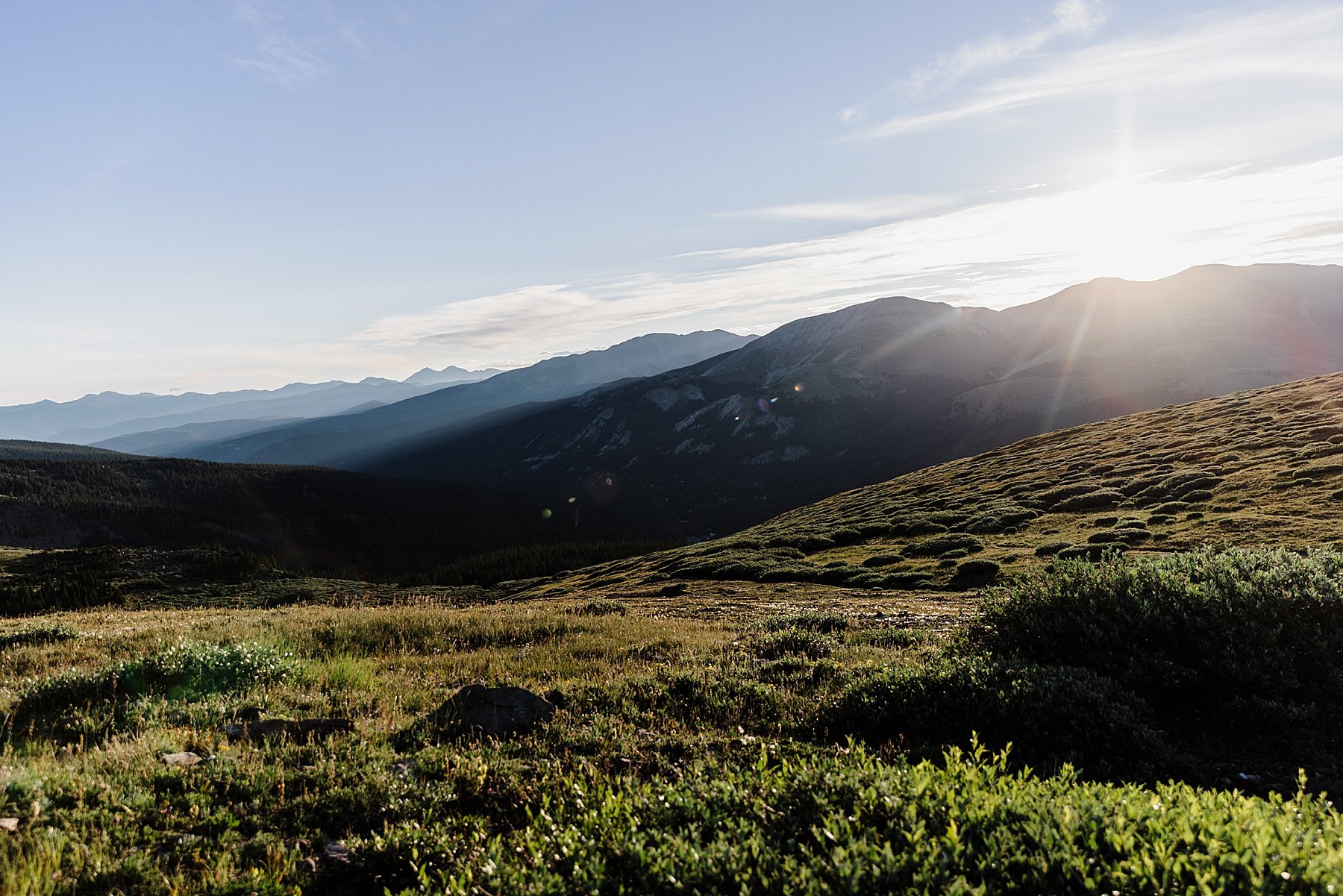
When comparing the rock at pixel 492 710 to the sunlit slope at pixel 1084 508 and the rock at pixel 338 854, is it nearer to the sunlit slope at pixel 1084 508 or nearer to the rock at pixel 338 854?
the rock at pixel 338 854

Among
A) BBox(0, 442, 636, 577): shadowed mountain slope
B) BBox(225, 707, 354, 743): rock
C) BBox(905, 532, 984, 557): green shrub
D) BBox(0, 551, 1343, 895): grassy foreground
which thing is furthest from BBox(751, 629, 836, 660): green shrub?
BBox(0, 442, 636, 577): shadowed mountain slope

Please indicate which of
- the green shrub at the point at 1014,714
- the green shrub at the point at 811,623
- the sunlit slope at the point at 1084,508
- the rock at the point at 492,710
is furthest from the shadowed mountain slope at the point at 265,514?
the green shrub at the point at 1014,714

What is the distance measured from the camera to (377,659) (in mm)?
13109

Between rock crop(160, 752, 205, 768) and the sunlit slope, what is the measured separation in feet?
93.6

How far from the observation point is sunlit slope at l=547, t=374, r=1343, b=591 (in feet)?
97.6

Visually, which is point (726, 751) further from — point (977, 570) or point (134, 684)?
point (977, 570)

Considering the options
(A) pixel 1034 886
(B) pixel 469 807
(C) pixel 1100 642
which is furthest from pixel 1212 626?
(B) pixel 469 807

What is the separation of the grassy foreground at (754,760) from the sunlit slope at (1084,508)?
657 inches

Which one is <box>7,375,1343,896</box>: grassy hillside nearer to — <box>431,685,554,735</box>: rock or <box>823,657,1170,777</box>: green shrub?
<box>823,657,1170,777</box>: green shrub

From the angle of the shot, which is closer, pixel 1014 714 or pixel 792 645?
pixel 1014 714

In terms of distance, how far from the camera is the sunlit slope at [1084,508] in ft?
97.6

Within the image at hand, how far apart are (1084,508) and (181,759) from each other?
152 ft

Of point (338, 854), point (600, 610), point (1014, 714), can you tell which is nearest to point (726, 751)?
point (1014, 714)

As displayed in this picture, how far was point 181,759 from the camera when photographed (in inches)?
259
